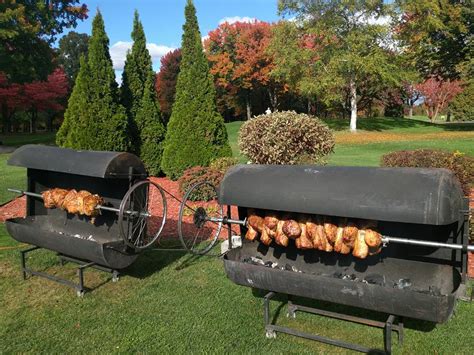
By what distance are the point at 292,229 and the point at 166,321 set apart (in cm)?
171

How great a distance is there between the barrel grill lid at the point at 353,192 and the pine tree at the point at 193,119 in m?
8.14

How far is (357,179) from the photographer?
345 cm

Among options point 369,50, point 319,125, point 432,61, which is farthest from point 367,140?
point 319,125

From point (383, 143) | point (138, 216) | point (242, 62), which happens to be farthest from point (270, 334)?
point (242, 62)

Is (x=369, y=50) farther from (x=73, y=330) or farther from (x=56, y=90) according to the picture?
(x=73, y=330)

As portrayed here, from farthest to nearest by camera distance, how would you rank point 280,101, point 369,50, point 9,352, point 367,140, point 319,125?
point 280,101, point 369,50, point 367,140, point 319,125, point 9,352

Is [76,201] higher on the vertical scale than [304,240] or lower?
higher

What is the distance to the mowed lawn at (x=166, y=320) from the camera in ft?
13.2

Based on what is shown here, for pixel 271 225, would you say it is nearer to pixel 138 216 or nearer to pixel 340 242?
pixel 340 242

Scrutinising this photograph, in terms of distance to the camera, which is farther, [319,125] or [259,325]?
[319,125]

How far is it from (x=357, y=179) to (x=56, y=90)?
39294 millimetres

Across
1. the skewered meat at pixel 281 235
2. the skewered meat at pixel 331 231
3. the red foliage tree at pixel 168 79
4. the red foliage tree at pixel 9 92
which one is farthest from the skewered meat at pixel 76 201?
the red foliage tree at pixel 168 79

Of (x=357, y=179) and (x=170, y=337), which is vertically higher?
(x=357, y=179)

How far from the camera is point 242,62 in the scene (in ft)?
156
